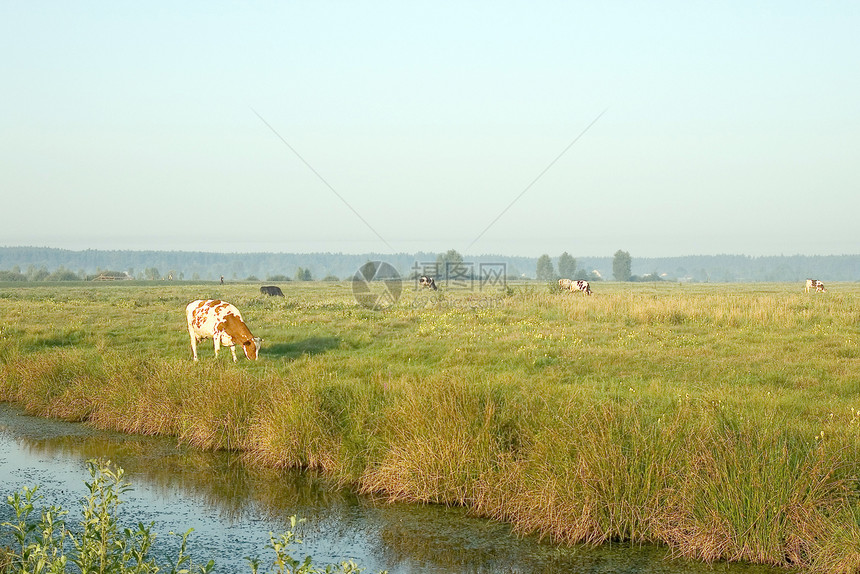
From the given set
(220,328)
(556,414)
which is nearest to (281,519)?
Answer: (556,414)

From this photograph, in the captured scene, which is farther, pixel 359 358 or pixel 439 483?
pixel 359 358

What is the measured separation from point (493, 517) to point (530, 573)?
4.99 feet

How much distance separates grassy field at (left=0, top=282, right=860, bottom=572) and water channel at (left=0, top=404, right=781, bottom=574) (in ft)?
0.98

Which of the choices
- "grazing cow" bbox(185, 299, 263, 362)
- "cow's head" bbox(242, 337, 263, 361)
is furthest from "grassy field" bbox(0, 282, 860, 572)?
"grazing cow" bbox(185, 299, 263, 362)

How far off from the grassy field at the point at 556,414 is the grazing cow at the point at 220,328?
0.47 m

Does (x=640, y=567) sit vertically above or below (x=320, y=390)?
below

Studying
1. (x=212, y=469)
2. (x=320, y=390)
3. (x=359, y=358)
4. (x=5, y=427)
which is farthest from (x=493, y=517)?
(x=5, y=427)

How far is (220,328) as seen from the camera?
1969cm

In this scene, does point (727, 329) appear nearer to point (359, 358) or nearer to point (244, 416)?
point (359, 358)

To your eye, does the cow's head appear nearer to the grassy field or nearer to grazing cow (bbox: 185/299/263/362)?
grazing cow (bbox: 185/299/263/362)

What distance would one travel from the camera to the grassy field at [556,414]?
334 inches

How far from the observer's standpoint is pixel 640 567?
8359 mm

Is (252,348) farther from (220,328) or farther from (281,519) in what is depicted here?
(281,519)

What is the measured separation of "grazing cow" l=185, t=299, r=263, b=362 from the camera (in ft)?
63.3
